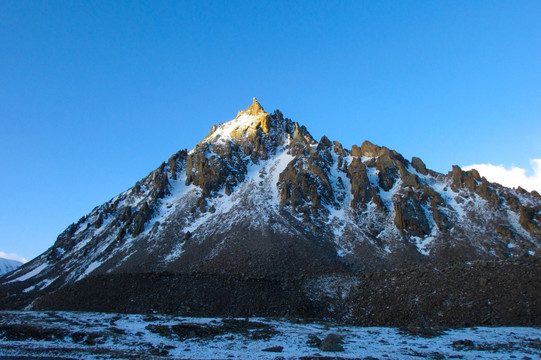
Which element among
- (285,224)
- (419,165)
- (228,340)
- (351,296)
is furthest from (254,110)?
(228,340)

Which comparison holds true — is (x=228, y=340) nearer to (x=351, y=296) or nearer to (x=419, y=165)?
(x=351, y=296)

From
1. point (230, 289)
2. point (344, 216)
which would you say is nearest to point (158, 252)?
point (230, 289)

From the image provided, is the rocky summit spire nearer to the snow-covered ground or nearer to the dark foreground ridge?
the dark foreground ridge

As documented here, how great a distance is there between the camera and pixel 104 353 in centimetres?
2061

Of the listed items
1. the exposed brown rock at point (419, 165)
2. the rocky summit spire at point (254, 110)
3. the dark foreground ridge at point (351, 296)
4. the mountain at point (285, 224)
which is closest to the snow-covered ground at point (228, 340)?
the dark foreground ridge at point (351, 296)

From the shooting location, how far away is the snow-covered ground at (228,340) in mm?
20281

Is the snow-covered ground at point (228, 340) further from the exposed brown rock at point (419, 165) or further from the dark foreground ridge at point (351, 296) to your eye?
the exposed brown rock at point (419, 165)

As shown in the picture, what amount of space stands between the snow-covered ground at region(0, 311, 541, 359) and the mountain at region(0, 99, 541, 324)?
12094mm

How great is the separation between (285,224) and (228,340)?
56.3 metres

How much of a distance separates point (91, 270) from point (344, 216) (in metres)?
62.4

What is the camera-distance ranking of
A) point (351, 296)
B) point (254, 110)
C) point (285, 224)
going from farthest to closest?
point (254, 110), point (285, 224), point (351, 296)

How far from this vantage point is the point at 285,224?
80.1m

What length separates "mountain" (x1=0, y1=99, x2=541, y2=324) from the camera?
2510 inches

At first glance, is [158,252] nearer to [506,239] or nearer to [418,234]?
[418,234]
